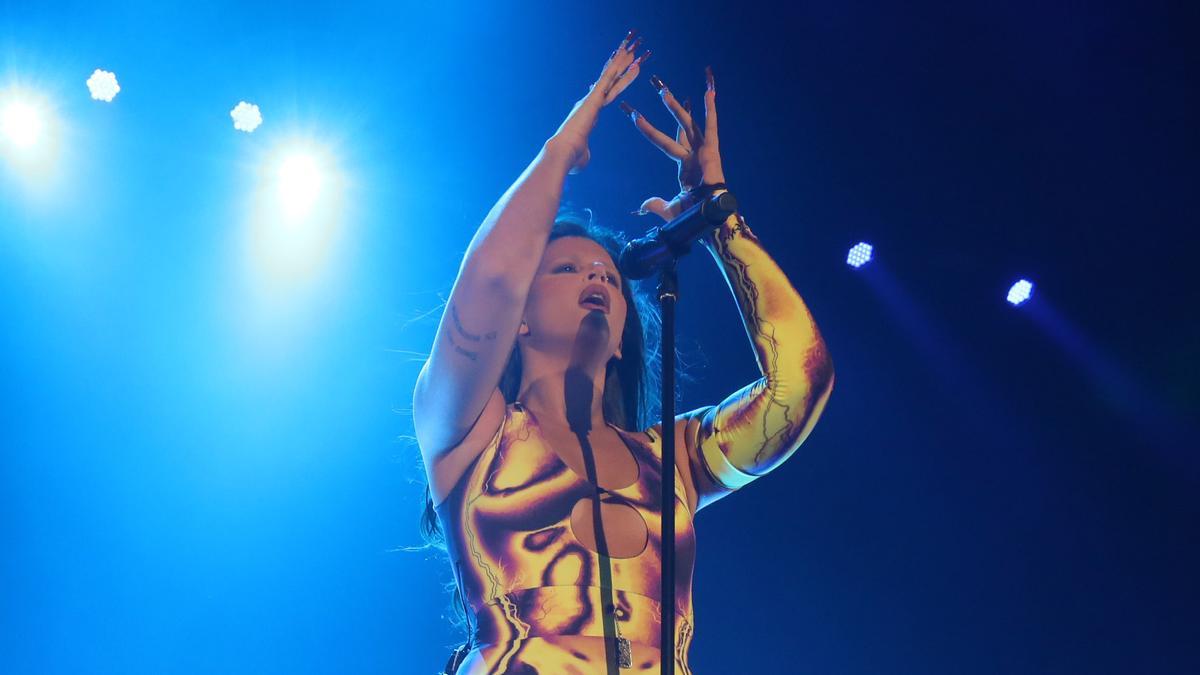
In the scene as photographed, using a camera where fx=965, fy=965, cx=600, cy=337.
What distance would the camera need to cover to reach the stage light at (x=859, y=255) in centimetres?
489

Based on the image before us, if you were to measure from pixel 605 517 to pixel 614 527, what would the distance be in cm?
3

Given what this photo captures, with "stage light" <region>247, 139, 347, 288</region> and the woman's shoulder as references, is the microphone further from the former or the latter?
"stage light" <region>247, 139, 347, 288</region>

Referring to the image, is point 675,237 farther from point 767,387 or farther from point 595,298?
point 767,387

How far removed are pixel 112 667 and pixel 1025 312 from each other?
446 centimetres

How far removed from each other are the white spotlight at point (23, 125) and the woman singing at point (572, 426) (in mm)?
2932

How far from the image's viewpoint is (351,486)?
4180 millimetres

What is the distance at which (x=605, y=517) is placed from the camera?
7.00 feet

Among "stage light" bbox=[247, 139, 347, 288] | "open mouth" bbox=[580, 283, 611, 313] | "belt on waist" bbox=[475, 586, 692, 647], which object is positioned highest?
"stage light" bbox=[247, 139, 347, 288]

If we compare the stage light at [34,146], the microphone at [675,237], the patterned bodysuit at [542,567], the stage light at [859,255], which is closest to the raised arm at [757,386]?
the patterned bodysuit at [542,567]

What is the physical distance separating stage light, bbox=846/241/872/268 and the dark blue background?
50 millimetres

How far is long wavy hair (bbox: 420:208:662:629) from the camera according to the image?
97.8 inches

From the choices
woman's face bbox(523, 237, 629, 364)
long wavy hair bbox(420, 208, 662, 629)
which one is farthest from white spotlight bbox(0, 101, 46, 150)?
woman's face bbox(523, 237, 629, 364)

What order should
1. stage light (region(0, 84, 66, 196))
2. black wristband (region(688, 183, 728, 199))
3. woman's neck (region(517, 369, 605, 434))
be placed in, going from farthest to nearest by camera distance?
stage light (region(0, 84, 66, 196)) < black wristband (region(688, 183, 728, 199)) < woman's neck (region(517, 369, 605, 434))

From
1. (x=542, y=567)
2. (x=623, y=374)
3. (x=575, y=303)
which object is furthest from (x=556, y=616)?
(x=623, y=374)
